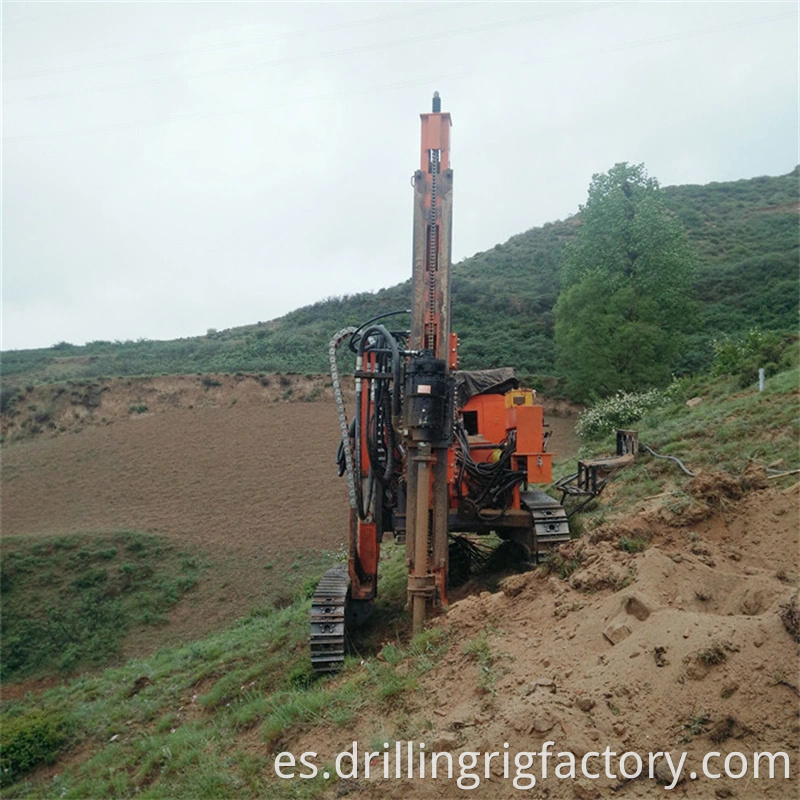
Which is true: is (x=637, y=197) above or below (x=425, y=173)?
above

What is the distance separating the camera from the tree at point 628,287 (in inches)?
883

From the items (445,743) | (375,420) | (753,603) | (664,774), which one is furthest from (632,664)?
(375,420)

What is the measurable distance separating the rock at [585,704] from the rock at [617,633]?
0.63 m

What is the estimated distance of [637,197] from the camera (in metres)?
23.2

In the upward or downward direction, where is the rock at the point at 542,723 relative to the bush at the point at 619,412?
downward

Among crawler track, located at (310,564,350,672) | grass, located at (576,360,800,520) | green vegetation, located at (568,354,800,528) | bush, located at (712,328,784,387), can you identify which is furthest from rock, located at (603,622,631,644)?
bush, located at (712,328,784,387)

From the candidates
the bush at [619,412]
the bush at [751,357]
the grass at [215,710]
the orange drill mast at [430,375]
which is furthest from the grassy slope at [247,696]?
the bush at [619,412]

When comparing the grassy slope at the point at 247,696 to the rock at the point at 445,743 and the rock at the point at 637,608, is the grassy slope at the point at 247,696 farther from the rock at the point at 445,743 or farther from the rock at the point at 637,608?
the rock at the point at 637,608

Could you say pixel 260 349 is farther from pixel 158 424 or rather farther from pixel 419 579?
pixel 419 579

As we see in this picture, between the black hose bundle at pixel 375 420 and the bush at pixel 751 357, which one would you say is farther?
the bush at pixel 751 357

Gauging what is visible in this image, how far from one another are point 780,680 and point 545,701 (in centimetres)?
118

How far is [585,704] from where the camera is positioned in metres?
3.46

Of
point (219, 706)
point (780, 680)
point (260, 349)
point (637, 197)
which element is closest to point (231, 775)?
point (219, 706)

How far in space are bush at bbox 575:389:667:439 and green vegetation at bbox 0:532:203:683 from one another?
38.3 ft
